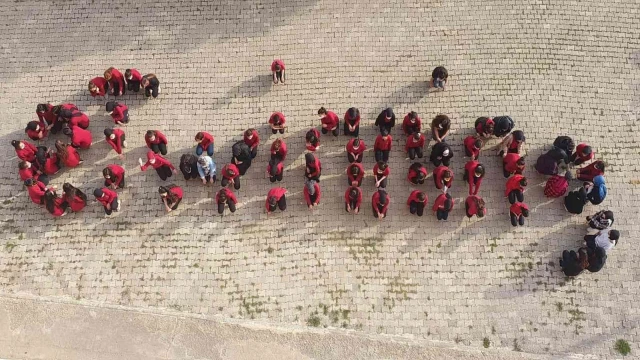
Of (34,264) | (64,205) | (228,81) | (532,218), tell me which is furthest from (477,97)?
(34,264)

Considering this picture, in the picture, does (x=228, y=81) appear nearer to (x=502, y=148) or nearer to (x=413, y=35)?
(x=413, y=35)

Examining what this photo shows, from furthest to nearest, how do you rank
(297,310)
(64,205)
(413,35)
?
(413,35)
(64,205)
(297,310)

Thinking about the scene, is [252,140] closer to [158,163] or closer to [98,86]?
[158,163]

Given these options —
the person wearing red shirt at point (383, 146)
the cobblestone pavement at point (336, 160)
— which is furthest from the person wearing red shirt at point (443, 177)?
the person wearing red shirt at point (383, 146)

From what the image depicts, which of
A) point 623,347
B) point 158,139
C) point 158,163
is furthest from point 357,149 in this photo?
point 623,347

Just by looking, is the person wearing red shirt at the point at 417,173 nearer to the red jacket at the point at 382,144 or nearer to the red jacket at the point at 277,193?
the red jacket at the point at 382,144
